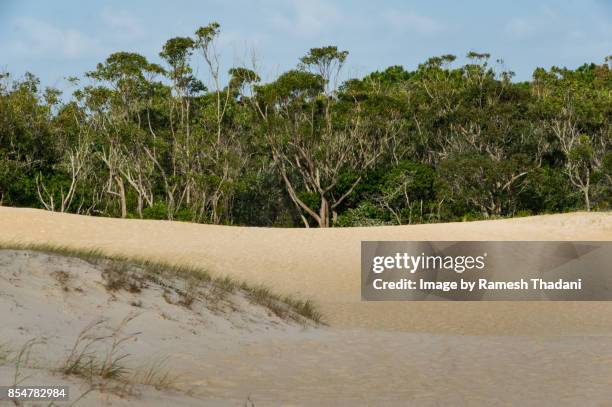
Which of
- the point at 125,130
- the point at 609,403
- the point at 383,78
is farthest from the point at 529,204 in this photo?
the point at 609,403

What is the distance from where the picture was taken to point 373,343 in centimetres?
1168

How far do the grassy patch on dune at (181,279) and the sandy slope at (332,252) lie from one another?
52.1 inches

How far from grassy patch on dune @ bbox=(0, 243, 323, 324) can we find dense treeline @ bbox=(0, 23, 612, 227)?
32.4 meters

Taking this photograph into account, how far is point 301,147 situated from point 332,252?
25084mm

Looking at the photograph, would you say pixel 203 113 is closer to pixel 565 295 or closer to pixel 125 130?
pixel 125 130

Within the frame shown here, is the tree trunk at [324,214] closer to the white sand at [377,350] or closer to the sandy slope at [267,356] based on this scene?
the white sand at [377,350]

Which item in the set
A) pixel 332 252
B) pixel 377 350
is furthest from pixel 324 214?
pixel 377 350

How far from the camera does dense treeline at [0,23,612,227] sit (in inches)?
1927

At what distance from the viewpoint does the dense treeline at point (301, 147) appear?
4894 centimetres

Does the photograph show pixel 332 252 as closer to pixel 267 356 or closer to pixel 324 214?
pixel 267 356

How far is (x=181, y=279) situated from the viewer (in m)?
13.2

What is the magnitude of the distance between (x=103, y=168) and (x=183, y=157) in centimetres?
956

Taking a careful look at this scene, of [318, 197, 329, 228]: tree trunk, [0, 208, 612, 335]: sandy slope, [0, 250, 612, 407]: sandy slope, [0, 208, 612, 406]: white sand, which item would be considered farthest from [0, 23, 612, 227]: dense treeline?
[0, 250, 612, 407]: sandy slope

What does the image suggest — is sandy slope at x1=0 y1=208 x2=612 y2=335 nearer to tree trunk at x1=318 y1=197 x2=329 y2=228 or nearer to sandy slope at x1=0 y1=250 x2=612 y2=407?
sandy slope at x1=0 y1=250 x2=612 y2=407
